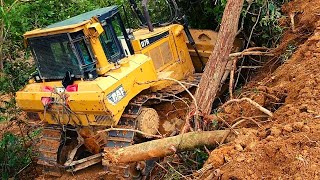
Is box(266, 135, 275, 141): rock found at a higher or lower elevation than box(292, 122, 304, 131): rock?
lower

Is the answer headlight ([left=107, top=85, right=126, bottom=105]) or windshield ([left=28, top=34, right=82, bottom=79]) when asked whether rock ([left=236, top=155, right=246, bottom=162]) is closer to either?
headlight ([left=107, top=85, right=126, bottom=105])

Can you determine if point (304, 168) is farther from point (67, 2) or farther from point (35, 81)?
point (67, 2)

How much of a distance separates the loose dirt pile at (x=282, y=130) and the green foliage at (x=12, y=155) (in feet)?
13.6

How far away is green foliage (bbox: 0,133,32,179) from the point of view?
7.85 m

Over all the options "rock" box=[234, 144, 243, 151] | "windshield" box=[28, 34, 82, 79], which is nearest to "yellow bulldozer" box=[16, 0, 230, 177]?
"windshield" box=[28, 34, 82, 79]

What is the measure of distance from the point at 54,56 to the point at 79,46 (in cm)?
55

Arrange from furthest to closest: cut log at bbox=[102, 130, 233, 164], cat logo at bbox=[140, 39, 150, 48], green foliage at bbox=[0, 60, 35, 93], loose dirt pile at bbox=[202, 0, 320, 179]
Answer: green foliage at bbox=[0, 60, 35, 93]
cat logo at bbox=[140, 39, 150, 48]
cut log at bbox=[102, 130, 233, 164]
loose dirt pile at bbox=[202, 0, 320, 179]

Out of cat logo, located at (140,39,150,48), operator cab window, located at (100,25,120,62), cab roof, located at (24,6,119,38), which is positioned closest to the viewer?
cab roof, located at (24,6,119,38)

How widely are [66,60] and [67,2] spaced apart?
13.8ft

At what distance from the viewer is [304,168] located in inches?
143

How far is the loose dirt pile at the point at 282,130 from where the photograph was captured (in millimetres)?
3795

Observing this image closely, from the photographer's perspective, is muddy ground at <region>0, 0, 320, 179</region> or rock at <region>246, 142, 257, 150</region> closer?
muddy ground at <region>0, 0, 320, 179</region>

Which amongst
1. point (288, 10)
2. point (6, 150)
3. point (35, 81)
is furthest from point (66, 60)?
point (288, 10)

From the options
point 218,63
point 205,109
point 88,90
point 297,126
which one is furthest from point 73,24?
point 297,126
